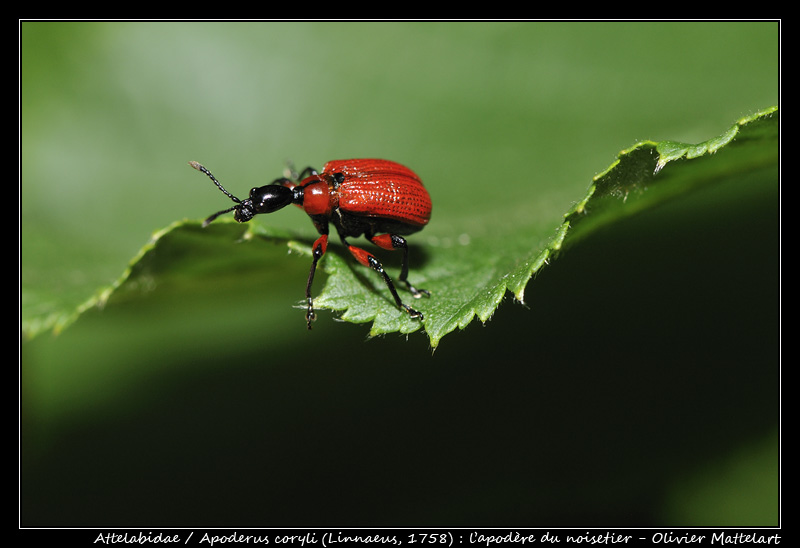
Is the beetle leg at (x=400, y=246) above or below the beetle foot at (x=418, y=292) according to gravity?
above

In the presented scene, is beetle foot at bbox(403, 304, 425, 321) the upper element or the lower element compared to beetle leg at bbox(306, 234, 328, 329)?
lower

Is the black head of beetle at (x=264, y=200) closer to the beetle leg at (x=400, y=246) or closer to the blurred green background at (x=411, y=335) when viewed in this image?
the blurred green background at (x=411, y=335)

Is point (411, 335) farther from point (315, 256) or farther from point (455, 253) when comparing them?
point (315, 256)

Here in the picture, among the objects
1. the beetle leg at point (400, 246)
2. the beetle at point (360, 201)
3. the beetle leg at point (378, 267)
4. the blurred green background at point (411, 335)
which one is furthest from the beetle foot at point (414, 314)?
the blurred green background at point (411, 335)

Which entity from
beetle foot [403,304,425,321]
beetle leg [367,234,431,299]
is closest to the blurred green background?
beetle leg [367,234,431,299]

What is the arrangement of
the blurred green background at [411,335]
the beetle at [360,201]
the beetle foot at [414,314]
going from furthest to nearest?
the blurred green background at [411,335]
the beetle at [360,201]
the beetle foot at [414,314]

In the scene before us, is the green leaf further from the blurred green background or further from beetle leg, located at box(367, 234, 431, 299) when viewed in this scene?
the blurred green background

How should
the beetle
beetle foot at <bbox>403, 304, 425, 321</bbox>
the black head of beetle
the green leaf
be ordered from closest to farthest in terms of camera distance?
the green leaf → beetle foot at <bbox>403, 304, 425, 321</bbox> → the black head of beetle → the beetle

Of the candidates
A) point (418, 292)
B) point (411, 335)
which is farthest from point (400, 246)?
point (411, 335)
